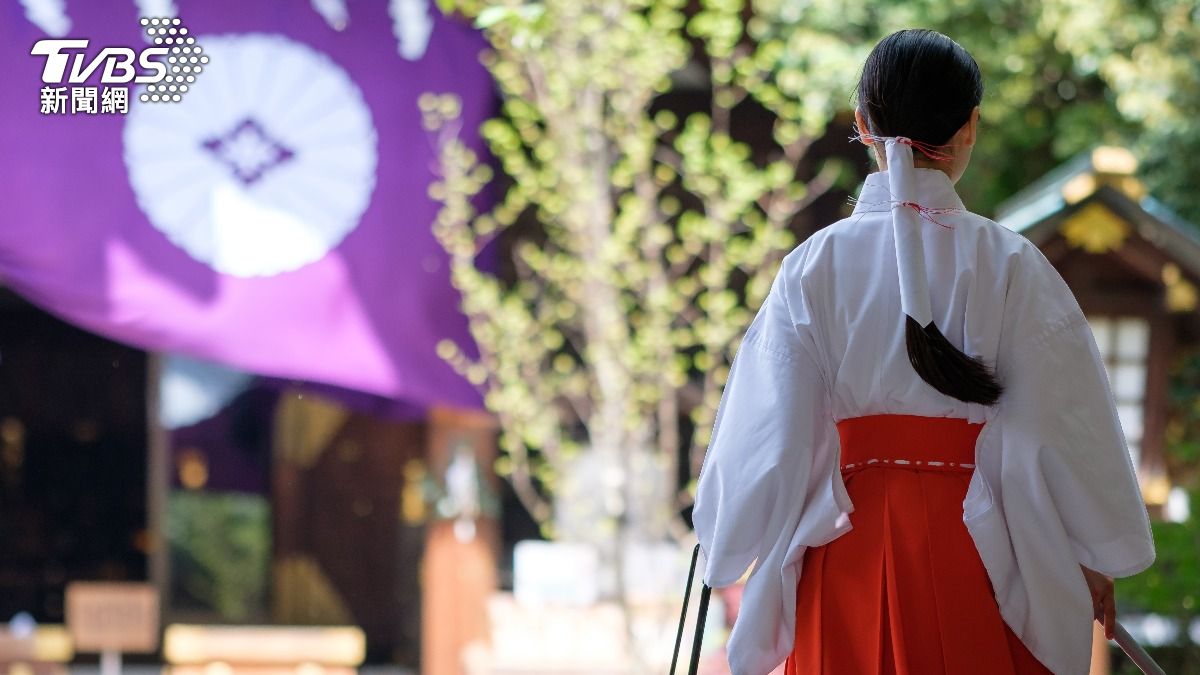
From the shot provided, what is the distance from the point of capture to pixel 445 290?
546cm

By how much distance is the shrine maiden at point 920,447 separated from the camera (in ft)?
7.82

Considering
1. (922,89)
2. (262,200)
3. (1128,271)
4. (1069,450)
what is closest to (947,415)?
(1069,450)

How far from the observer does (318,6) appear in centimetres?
512

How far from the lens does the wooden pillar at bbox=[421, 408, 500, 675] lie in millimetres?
6000

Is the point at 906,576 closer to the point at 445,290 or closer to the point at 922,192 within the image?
the point at 922,192

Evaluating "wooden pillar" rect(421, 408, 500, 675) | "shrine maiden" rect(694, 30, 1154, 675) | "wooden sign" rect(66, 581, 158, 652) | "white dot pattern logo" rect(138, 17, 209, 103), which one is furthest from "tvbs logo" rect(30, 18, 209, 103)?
"wooden sign" rect(66, 581, 158, 652)

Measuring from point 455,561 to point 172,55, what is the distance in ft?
8.40

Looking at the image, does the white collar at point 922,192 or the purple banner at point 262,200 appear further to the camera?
the purple banner at point 262,200

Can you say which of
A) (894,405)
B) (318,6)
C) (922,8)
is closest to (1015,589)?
(894,405)

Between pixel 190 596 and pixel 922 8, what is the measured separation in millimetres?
4606

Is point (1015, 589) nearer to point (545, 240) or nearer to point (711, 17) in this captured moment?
point (711, 17)

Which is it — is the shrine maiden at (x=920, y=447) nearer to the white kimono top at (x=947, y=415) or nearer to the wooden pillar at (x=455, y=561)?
the white kimono top at (x=947, y=415)

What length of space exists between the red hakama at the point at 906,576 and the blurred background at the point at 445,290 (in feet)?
6.90

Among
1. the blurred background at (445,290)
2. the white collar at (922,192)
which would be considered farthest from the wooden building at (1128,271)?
the white collar at (922,192)
